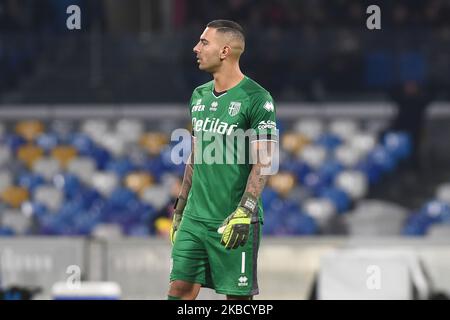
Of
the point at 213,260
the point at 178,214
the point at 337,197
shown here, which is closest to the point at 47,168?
the point at 337,197

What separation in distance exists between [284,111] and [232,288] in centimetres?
1242

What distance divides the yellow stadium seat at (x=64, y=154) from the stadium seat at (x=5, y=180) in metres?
0.80

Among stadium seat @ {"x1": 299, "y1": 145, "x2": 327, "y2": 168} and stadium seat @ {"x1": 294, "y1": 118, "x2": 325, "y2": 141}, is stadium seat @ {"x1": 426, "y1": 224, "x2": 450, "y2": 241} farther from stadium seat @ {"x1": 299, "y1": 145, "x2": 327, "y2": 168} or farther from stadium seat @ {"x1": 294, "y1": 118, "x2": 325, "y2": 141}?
stadium seat @ {"x1": 294, "y1": 118, "x2": 325, "y2": 141}

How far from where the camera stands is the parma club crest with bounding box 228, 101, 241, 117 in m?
5.67

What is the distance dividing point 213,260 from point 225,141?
596mm

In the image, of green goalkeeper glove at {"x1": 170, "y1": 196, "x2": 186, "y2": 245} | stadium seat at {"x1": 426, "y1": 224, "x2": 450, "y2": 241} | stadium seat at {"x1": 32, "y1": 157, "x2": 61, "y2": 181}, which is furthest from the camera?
stadium seat at {"x1": 32, "y1": 157, "x2": 61, "y2": 181}

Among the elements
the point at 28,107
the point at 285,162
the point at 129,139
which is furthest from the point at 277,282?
the point at 28,107

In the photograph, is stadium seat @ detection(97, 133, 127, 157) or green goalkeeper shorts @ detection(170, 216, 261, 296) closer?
green goalkeeper shorts @ detection(170, 216, 261, 296)

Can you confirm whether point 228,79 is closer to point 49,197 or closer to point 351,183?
point 49,197

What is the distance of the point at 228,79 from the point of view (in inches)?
229

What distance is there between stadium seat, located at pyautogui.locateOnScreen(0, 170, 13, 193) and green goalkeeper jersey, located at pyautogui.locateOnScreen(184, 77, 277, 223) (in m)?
12.0

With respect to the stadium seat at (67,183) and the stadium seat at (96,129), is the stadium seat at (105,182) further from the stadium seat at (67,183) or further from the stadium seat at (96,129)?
the stadium seat at (96,129)

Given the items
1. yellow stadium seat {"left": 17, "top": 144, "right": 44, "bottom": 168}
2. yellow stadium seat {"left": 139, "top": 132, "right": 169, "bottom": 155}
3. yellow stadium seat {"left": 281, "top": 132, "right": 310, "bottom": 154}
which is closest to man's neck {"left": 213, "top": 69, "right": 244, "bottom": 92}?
yellow stadium seat {"left": 281, "top": 132, "right": 310, "bottom": 154}

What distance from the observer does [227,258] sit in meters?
5.78
